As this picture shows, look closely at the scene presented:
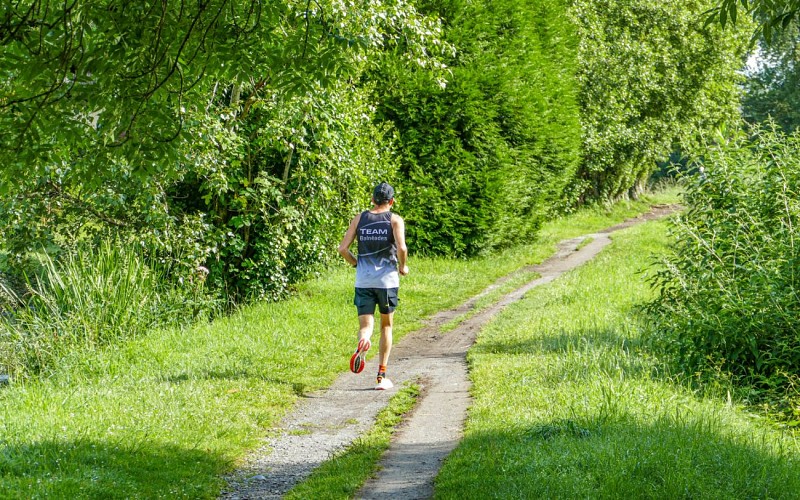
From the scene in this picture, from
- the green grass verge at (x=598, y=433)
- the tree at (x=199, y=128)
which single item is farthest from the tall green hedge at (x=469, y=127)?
the green grass verge at (x=598, y=433)

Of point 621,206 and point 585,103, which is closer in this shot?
point 585,103

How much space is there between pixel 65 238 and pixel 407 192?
8.31 meters

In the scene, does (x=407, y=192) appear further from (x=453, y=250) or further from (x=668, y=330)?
(x=668, y=330)

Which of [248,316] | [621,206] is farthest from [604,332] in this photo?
[621,206]

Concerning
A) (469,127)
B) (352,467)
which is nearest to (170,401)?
(352,467)

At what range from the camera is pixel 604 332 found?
11.5 meters

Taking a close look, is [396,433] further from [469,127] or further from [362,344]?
[469,127]

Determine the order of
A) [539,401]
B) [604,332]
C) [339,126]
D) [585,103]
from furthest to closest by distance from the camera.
Result: 1. [585,103]
2. [339,126]
3. [604,332]
4. [539,401]

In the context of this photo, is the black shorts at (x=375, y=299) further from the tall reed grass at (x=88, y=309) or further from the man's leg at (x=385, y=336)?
the tall reed grass at (x=88, y=309)

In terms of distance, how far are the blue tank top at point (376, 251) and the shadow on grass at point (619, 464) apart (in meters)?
2.64

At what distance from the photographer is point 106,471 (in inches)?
239

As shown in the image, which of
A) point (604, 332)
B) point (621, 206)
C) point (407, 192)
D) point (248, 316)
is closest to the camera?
point (604, 332)

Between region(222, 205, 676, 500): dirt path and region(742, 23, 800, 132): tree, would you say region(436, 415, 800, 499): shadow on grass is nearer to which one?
region(222, 205, 676, 500): dirt path

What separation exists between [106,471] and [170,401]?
1.92 metres
